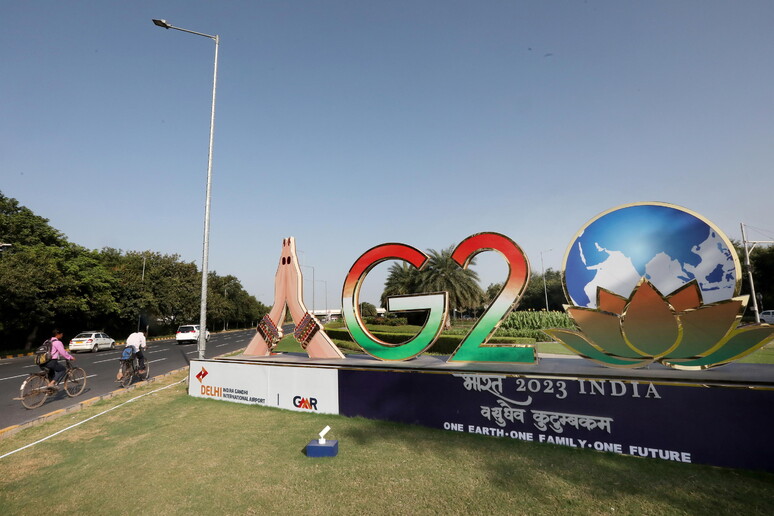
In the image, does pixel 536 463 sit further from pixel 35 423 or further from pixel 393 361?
pixel 35 423

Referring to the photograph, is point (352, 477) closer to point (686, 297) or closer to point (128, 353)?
point (686, 297)

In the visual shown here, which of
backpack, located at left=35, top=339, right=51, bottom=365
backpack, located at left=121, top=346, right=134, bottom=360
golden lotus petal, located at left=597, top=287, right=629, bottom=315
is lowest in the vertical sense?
backpack, located at left=121, top=346, right=134, bottom=360

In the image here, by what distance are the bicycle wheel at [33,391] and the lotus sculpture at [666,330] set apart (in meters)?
14.4

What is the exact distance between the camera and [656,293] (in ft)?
22.9

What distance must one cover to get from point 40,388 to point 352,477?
36.6 feet

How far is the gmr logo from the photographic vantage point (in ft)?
31.2

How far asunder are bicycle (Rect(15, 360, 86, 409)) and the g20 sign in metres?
11.9

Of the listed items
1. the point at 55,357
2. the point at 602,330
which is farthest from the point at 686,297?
the point at 55,357

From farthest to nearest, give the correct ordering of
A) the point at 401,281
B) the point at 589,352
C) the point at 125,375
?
the point at 401,281, the point at 125,375, the point at 589,352

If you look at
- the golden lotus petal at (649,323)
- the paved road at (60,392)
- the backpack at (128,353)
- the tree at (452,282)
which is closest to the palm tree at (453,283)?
the tree at (452,282)

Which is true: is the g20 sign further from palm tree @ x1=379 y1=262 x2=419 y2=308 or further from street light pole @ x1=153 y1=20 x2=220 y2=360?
palm tree @ x1=379 y1=262 x2=419 y2=308

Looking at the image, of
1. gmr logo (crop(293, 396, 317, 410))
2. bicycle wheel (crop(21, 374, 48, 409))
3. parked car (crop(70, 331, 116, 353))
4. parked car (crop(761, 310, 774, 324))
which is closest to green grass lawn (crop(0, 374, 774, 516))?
gmr logo (crop(293, 396, 317, 410))

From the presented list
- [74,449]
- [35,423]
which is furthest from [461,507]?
[35,423]

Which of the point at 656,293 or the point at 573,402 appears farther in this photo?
the point at 656,293
